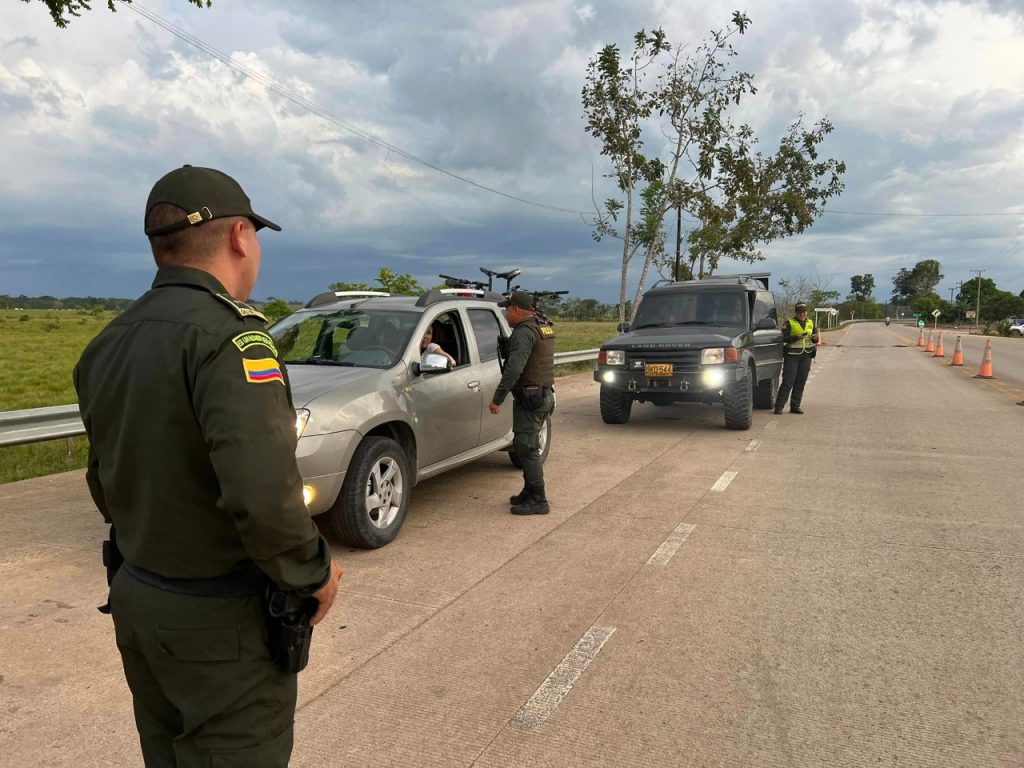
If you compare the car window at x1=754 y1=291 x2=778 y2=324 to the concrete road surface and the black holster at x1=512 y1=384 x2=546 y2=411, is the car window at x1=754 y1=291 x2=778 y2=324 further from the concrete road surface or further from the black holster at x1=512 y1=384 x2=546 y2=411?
the black holster at x1=512 y1=384 x2=546 y2=411

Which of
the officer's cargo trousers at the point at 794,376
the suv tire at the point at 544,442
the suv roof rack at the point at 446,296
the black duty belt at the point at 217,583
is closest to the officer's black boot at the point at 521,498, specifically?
the suv tire at the point at 544,442

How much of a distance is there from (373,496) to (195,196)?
3507mm

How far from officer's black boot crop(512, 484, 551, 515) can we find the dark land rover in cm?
425

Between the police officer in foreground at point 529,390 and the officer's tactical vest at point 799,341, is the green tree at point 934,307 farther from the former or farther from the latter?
the police officer in foreground at point 529,390

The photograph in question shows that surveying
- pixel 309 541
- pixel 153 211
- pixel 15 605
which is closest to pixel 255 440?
pixel 309 541

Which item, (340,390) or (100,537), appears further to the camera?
(100,537)

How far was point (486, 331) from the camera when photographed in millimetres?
6805

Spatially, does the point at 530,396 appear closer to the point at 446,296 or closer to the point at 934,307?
the point at 446,296

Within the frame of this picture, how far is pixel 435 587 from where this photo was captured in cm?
435

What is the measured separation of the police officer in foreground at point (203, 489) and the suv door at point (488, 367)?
4680 mm

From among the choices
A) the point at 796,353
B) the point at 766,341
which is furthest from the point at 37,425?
the point at 796,353

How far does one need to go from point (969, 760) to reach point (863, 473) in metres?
5.11

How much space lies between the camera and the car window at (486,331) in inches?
261

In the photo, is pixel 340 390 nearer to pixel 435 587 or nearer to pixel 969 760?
pixel 435 587
